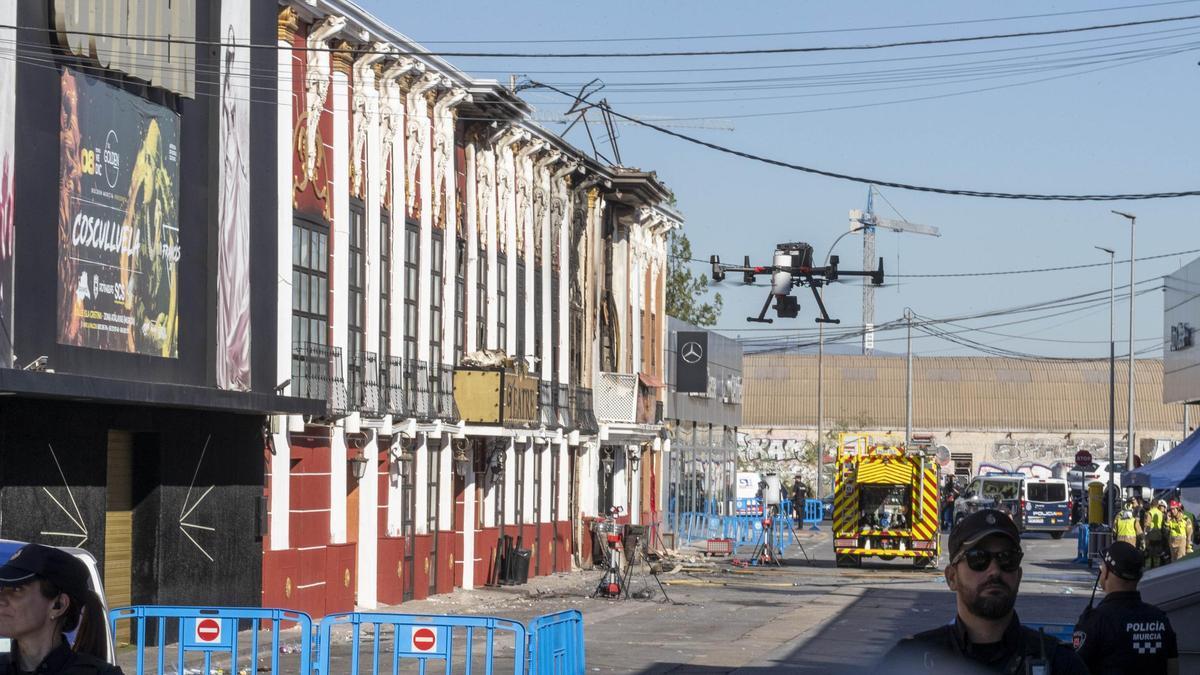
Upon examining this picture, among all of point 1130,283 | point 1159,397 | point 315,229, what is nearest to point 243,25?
point 315,229

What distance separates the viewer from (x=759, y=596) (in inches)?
1385

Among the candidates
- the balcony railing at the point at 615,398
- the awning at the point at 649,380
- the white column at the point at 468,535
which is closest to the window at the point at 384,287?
the white column at the point at 468,535

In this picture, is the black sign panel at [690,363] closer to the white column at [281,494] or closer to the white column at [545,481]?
the white column at [545,481]

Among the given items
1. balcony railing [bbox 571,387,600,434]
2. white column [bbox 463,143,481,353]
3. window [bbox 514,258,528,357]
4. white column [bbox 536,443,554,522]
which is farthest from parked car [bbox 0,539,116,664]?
balcony railing [bbox 571,387,600,434]

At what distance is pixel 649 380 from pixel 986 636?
154 feet

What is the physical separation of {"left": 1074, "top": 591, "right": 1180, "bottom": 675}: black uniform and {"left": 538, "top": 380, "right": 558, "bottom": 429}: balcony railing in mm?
30799

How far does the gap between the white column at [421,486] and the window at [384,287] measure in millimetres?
2556

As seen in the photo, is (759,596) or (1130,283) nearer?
(759,596)

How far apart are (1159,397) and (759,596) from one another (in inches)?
3138

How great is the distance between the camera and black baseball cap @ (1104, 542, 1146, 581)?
9195 millimetres

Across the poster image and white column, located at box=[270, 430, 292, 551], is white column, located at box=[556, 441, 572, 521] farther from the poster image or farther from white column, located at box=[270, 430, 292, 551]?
the poster image

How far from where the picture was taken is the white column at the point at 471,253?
3569cm

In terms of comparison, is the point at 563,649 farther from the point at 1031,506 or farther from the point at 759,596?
the point at 1031,506

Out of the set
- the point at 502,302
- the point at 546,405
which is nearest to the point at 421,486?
the point at 502,302
